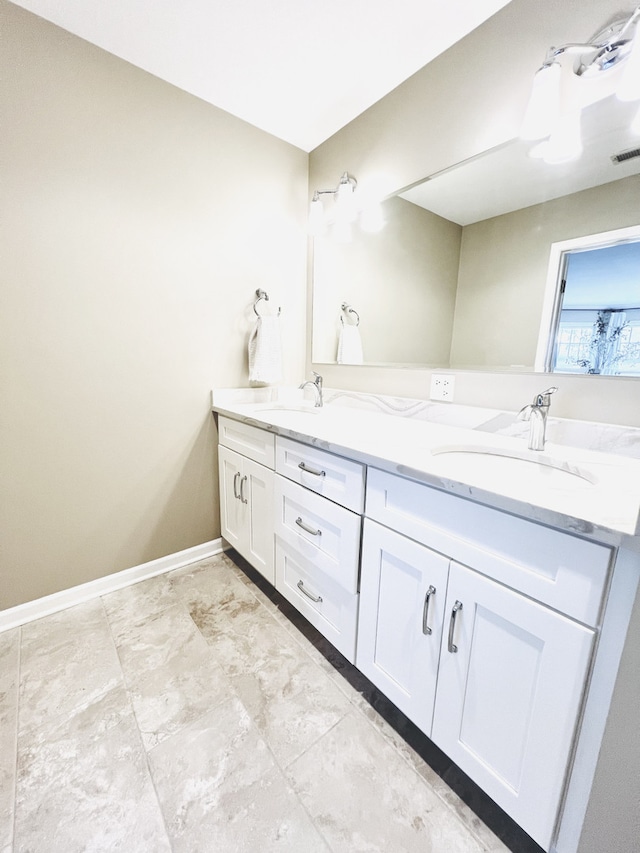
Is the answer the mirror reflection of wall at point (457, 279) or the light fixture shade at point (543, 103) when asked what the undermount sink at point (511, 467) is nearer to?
the mirror reflection of wall at point (457, 279)

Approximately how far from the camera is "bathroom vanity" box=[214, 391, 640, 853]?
1.96ft

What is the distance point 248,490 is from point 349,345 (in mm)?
889

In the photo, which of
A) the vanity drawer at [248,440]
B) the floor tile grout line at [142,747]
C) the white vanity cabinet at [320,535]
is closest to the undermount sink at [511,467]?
the white vanity cabinet at [320,535]

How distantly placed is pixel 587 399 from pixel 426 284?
0.75 m

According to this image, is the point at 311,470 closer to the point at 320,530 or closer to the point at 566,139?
the point at 320,530

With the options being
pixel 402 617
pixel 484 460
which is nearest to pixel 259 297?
pixel 484 460

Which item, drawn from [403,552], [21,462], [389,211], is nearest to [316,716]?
[403,552]

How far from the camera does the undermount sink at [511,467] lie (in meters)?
0.79

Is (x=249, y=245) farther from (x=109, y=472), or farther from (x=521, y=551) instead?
(x=521, y=551)

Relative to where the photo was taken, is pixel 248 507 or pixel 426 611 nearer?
pixel 426 611

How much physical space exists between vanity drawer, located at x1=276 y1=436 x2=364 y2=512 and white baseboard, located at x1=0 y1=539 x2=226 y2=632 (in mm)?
882

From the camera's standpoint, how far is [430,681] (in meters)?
0.86

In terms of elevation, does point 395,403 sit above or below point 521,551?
above

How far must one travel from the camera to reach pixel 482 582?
0.73 meters
